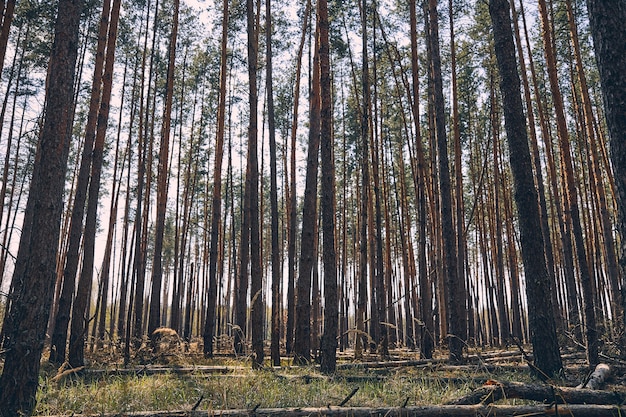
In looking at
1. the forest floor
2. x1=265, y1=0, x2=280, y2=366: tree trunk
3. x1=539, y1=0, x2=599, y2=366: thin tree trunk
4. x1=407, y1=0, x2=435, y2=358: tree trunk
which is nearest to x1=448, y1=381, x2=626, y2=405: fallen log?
the forest floor

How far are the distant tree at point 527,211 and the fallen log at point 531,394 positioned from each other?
206 cm

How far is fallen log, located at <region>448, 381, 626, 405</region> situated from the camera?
10.2 ft

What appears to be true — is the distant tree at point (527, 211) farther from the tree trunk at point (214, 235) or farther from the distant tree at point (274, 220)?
the tree trunk at point (214, 235)

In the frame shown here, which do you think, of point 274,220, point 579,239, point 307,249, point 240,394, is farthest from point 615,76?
point 274,220

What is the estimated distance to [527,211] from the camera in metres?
5.43

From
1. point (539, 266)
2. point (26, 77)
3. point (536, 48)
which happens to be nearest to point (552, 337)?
point (539, 266)

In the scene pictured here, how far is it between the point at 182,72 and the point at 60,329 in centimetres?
1142

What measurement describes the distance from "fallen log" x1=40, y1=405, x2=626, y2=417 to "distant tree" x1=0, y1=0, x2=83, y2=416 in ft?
3.07

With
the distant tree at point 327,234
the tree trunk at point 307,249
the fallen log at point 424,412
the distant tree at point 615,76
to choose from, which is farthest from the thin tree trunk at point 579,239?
the tree trunk at point 307,249

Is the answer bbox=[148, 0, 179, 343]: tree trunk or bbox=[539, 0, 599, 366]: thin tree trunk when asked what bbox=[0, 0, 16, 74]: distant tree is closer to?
bbox=[148, 0, 179, 343]: tree trunk

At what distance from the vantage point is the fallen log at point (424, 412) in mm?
2867

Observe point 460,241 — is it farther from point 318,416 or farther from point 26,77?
point 26,77

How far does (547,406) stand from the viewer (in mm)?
2850

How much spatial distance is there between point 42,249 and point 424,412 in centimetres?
353
